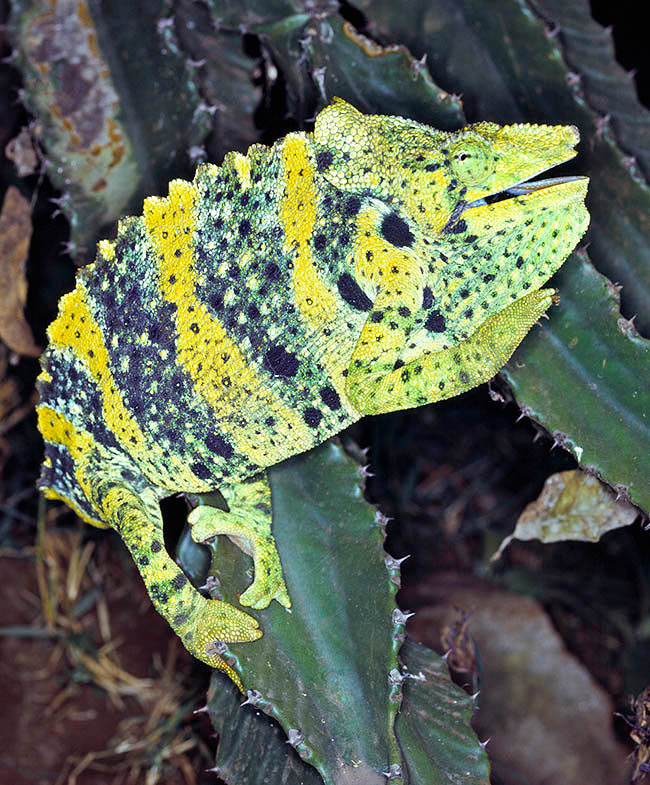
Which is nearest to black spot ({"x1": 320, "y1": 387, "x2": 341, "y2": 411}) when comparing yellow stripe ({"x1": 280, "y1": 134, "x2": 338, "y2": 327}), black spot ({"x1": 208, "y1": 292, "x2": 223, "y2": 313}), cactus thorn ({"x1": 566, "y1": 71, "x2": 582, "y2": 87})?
yellow stripe ({"x1": 280, "y1": 134, "x2": 338, "y2": 327})

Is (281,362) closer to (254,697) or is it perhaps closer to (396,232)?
(396,232)

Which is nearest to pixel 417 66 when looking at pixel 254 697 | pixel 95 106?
pixel 95 106

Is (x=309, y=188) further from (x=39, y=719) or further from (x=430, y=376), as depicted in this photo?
(x=39, y=719)

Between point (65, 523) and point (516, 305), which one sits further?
point (65, 523)

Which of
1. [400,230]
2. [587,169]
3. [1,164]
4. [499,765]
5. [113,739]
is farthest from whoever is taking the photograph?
[1,164]

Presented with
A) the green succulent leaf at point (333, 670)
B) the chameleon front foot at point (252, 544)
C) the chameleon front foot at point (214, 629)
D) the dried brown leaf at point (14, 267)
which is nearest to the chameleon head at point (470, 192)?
the green succulent leaf at point (333, 670)

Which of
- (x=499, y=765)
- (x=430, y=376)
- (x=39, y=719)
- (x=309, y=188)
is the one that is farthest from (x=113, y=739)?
(x=309, y=188)
